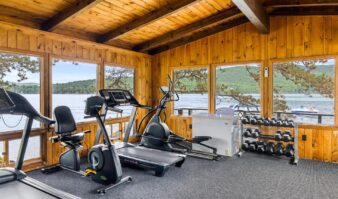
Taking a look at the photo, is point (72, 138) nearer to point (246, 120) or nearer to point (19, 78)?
point (19, 78)

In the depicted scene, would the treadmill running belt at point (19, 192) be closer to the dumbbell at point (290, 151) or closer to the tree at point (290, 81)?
the dumbbell at point (290, 151)

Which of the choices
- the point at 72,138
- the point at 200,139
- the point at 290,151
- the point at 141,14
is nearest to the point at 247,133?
the point at 290,151

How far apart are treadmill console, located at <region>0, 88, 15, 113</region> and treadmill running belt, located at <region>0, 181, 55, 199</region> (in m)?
0.73

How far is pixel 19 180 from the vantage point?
2.39 m

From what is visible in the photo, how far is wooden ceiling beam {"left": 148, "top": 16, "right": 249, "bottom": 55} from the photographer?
5232 millimetres

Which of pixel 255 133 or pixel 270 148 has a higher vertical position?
pixel 255 133

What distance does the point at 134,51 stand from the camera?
5793 millimetres

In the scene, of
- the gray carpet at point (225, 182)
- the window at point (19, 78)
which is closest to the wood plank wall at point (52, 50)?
the window at point (19, 78)

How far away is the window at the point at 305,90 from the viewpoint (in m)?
4.52

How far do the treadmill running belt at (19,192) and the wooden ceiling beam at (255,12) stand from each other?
11.0ft

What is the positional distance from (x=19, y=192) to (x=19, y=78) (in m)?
2.34

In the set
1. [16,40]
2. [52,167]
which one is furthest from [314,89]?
[16,40]

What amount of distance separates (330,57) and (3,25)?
18.4 feet

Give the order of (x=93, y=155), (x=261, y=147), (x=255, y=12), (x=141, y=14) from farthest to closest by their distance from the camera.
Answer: (x=261, y=147) < (x=141, y=14) < (x=255, y=12) < (x=93, y=155)
